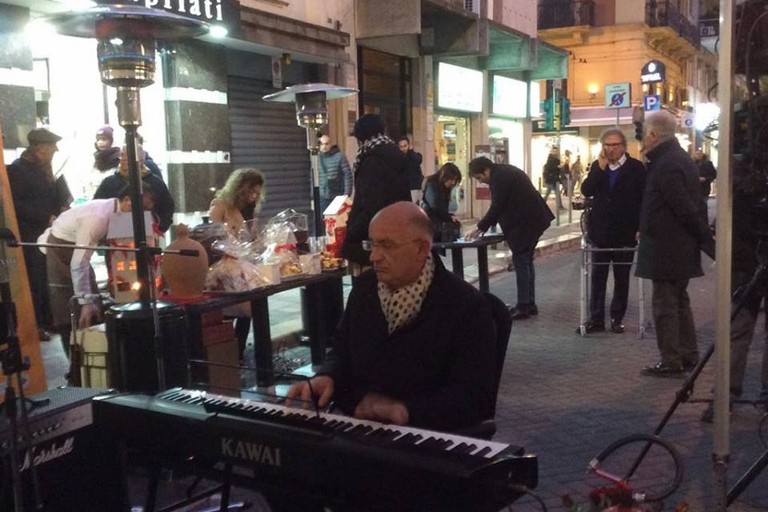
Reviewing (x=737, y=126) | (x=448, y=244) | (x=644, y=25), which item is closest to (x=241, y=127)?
(x=448, y=244)

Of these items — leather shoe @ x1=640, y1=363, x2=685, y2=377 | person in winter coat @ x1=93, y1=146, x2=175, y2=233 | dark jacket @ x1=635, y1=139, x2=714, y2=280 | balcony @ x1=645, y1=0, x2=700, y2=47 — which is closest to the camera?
dark jacket @ x1=635, y1=139, x2=714, y2=280

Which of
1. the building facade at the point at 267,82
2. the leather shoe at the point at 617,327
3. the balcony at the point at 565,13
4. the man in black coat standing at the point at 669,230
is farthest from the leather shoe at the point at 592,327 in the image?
the balcony at the point at 565,13

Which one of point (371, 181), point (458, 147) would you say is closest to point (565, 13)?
point (458, 147)

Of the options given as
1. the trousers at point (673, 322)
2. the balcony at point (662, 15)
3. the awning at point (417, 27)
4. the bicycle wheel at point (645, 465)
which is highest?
the balcony at point (662, 15)

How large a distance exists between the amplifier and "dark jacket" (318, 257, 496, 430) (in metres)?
1.09

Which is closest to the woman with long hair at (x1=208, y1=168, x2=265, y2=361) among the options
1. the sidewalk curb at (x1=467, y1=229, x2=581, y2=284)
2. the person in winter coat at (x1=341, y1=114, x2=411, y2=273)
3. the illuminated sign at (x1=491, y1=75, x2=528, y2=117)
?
the person in winter coat at (x1=341, y1=114, x2=411, y2=273)

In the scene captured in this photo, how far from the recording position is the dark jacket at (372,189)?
21.1ft

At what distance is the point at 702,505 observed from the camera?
4.25 metres

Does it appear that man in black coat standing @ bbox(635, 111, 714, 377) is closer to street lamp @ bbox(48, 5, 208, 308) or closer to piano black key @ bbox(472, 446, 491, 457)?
street lamp @ bbox(48, 5, 208, 308)

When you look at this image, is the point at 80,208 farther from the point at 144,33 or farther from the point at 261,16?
the point at 261,16

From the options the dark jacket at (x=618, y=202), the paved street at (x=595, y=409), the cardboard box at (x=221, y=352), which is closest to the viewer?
the paved street at (x=595, y=409)

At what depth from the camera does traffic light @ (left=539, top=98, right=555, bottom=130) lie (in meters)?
26.8

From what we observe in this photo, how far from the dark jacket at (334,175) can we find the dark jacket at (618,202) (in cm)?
464

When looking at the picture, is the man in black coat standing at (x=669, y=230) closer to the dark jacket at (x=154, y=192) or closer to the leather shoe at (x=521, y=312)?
the leather shoe at (x=521, y=312)
